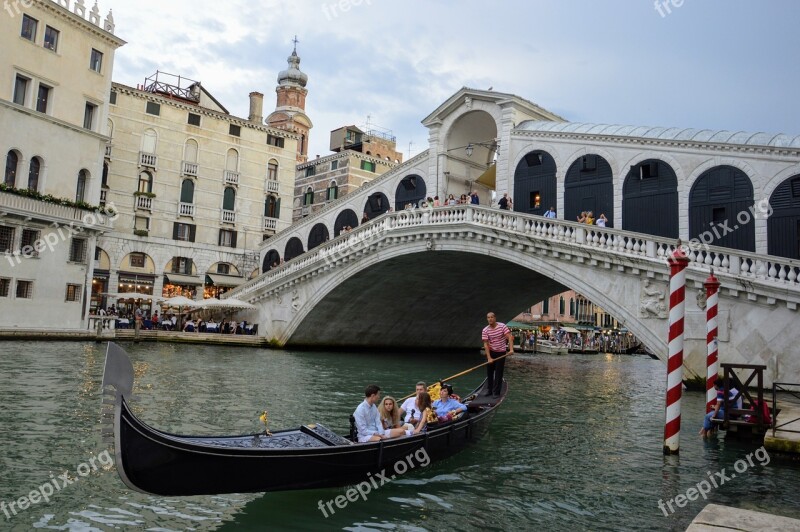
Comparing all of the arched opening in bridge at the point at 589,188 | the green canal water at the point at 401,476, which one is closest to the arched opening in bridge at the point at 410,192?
the arched opening in bridge at the point at 589,188

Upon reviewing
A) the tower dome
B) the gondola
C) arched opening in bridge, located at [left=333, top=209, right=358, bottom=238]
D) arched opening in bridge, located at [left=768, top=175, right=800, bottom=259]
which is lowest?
the gondola

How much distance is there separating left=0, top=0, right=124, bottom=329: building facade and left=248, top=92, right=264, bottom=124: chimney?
384 inches

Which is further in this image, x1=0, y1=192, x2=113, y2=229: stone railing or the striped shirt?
x1=0, y1=192, x2=113, y2=229: stone railing

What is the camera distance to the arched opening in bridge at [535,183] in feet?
66.8

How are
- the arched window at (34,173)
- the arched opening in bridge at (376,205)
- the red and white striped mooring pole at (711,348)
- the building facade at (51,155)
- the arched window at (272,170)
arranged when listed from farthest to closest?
the arched window at (272,170) < the arched opening in bridge at (376,205) < the arched window at (34,173) < the building facade at (51,155) < the red and white striped mooring pole at (711,348)

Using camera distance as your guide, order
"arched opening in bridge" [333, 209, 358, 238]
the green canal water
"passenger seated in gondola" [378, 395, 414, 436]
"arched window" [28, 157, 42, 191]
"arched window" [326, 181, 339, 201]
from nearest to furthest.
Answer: the green canal water → "passenger seated in gondola" [378, 395, 414, 436] → "arched window" [28, 157, 42, 191] → "arched opening in bridge" [333, 209, 358, 238] → "arched window" [326, 181, 339, 201]

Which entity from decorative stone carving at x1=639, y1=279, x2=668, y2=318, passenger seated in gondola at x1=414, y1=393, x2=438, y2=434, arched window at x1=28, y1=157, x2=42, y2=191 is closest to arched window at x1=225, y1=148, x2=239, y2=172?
arched window at x1=28, y1=157, x2=42, y2=191

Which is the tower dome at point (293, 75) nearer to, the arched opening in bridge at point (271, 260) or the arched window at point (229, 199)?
the arched window at point (229, 199)

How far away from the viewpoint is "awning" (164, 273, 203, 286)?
30.2 meters

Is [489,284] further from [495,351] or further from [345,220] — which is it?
[495,351]

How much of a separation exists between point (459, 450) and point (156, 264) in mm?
25400

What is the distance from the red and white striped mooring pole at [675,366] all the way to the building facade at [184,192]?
24.8 meters

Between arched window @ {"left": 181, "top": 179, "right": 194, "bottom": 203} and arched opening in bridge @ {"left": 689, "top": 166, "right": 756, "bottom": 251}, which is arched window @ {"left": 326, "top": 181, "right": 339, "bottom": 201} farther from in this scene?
arched opening in bridge @ {"left": 689, "top": 166, "right": 756, "bottom": 251}

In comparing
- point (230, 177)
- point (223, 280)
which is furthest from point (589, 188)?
point (230, 177)
